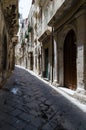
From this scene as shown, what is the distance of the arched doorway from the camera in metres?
9.98

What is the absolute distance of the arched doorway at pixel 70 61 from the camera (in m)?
9.98

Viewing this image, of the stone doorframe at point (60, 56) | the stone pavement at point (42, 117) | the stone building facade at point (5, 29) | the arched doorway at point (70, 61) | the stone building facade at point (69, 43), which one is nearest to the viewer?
the stone pavement at point (42, 117)

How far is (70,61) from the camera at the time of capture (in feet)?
34.9

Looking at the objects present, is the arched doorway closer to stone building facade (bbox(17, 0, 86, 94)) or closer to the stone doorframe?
stone building facade (bbox(17, 0, 86, 94))

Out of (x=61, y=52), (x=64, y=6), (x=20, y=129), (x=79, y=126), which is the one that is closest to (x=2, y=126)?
(x=20, y=129)

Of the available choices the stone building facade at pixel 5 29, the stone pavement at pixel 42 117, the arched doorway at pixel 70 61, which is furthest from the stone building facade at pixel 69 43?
the stone building facade at pixel 5 29

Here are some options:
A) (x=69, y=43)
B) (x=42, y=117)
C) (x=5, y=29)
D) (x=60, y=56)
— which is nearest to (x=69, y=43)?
(x=69, y=43)

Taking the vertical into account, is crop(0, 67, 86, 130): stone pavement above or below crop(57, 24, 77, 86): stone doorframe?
below

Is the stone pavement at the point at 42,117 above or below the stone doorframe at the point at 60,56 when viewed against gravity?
below

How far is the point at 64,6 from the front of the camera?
9.18 meters

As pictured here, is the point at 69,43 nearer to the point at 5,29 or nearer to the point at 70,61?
the point at 70,61

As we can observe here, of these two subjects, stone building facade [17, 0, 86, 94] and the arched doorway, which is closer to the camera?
stone building facade [17, 0, 86, 94]

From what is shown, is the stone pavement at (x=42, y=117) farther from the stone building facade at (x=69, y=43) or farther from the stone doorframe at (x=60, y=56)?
the stone doorframe at (x=60, y=56)

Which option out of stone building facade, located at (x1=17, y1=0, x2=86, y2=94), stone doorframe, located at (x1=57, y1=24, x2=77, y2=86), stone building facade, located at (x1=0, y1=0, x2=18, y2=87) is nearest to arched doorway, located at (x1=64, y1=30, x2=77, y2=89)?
stone building facade, located at (x1=17, y1=0, x2=86, y2=94)
